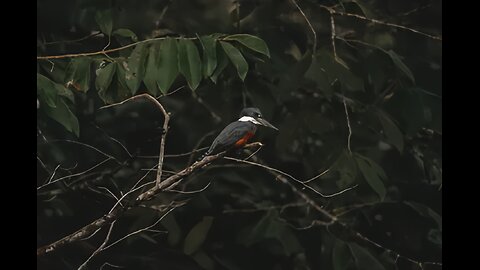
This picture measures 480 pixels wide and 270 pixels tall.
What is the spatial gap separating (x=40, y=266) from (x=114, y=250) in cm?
14

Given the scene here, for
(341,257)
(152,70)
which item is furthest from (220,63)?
(341,257)

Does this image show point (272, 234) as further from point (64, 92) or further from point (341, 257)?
point (64, 92)

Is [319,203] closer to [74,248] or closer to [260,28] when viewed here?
[260,28]

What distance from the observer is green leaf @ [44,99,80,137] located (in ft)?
4.68

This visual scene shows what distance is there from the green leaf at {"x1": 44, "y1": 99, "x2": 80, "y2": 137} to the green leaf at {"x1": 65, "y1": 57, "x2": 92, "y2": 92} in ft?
0.14

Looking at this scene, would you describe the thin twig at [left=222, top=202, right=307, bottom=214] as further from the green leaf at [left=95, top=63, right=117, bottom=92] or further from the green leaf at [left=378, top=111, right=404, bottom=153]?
the green leaf at [left=95, top=63, right=117, bottom=92]

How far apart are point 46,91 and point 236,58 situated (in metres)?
0.37

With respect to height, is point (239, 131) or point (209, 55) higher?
point (209, 55)

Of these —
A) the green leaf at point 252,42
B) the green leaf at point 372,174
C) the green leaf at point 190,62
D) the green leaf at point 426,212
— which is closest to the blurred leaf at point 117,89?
the green leaf at point 190,62

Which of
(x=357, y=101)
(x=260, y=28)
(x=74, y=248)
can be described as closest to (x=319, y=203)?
(x=357, y=101)

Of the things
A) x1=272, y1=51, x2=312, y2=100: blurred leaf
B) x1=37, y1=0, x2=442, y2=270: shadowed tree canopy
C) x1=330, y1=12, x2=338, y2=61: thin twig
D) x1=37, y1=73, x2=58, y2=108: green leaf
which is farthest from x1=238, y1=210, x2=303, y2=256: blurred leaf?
x1=37, y1=73, x2=58, y2=108: green leaf

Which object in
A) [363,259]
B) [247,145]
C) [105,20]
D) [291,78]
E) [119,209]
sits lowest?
[363,259]

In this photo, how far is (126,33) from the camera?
144 centimetres

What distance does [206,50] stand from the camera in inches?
56.1
